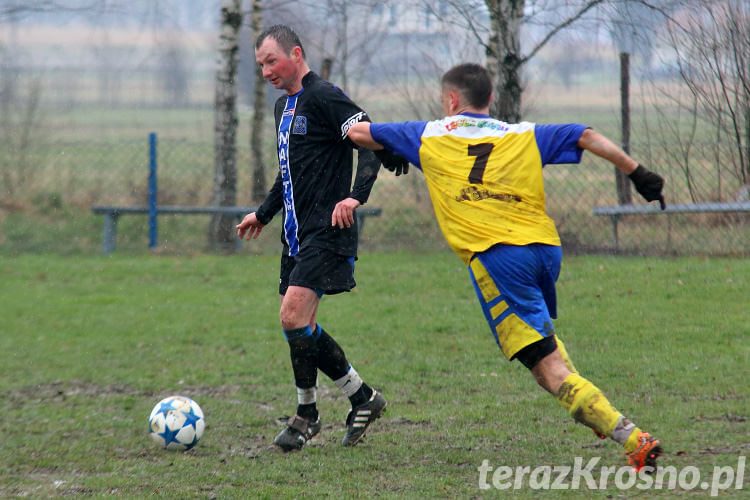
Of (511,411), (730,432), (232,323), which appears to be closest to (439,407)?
(511,411)

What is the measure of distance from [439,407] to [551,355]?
1.63m

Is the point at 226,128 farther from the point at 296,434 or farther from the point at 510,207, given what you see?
the point at 510,207

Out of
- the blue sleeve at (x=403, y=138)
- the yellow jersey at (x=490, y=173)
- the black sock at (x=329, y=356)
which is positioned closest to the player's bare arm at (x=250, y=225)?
the black sock at (x=329, y=356)

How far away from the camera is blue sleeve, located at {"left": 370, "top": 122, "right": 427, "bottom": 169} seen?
388 cm


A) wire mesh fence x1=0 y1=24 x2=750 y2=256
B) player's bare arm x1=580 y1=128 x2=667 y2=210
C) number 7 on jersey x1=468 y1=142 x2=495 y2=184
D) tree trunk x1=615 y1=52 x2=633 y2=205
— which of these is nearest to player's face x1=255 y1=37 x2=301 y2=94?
number 7 on jersey x1=468 y1=142 x2=495 y2=184

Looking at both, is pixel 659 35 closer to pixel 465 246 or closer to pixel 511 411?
pixel 511 411

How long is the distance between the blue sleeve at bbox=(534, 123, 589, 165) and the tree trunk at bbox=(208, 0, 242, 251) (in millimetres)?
8800

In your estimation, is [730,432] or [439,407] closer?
[730,432]

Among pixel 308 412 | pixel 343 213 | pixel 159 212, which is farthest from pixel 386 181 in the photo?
pixel 343 213

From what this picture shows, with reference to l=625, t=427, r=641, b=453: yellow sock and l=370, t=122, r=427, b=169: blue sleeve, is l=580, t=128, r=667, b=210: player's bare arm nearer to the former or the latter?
l=370, t=122, r=427, b=169: blue sleeve

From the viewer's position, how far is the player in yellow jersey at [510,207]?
142 inches

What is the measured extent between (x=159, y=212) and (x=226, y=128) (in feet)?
5.21

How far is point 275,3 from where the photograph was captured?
499 inches

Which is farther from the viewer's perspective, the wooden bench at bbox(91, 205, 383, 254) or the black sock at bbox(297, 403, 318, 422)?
the wooden bench at bbox(91, 205, 383, 254)
